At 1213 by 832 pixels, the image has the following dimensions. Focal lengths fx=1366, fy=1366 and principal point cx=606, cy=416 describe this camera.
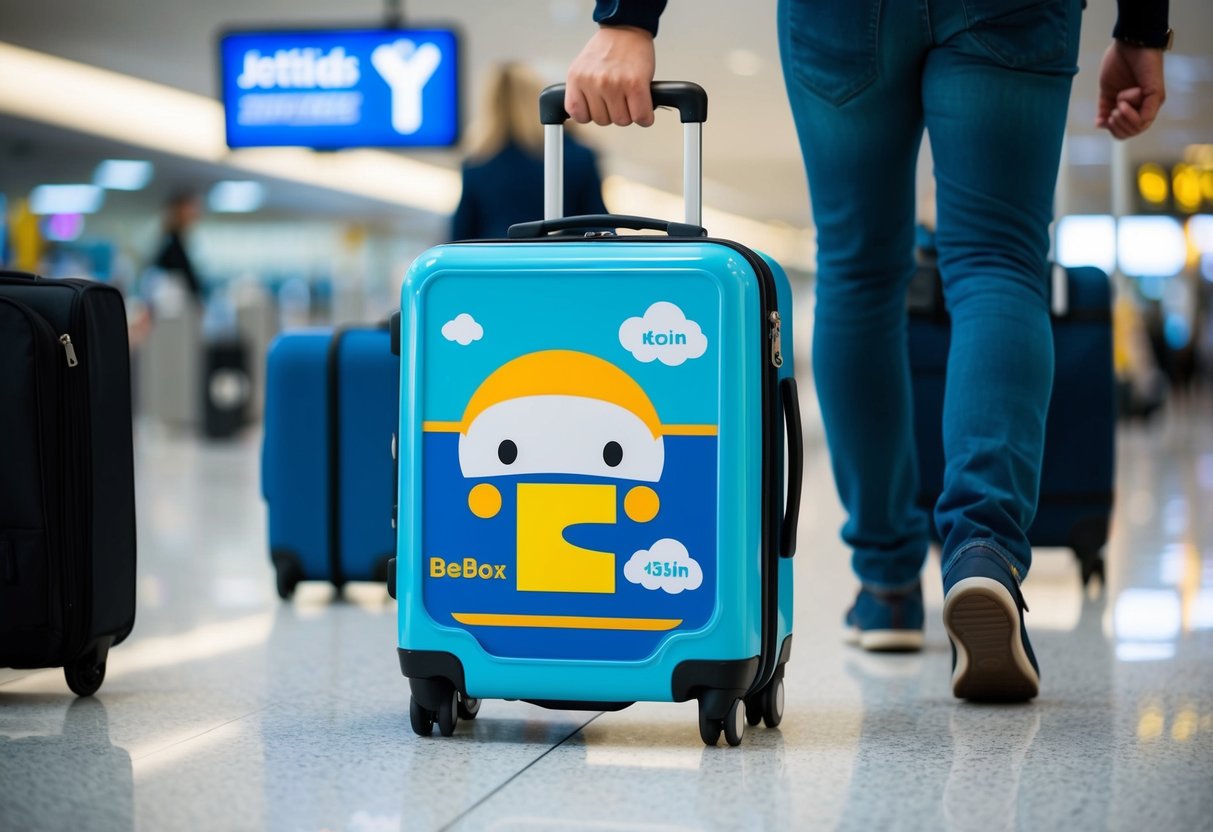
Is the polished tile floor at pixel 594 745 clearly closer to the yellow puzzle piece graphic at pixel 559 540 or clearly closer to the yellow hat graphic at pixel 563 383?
the yellow puzzle piece graphic at pixel 559 540

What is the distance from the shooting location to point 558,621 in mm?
1312

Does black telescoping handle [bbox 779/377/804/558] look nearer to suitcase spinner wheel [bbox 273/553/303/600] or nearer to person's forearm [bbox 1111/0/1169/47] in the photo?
person's forearm [bbox 1111/0/1169/47]

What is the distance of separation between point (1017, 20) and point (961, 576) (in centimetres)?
61

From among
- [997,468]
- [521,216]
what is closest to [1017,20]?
[997,468]

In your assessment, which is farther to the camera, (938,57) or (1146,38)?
(1146,38)

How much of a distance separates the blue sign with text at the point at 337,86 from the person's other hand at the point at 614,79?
456cm

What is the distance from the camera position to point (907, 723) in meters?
1.43

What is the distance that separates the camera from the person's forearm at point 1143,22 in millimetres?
1653

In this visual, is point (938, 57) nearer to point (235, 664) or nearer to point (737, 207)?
point (235, 664)

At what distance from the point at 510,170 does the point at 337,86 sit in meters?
3.26

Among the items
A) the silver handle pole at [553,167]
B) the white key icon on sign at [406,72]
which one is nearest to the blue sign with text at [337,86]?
the white key icon on sign at [406,72]

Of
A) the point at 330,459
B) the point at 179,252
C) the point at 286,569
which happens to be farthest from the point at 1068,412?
the point at 179,252

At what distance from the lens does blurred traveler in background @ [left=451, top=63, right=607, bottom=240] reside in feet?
9.12

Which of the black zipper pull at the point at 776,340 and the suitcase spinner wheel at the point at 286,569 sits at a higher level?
the black zipper pull at the point at 776,340
